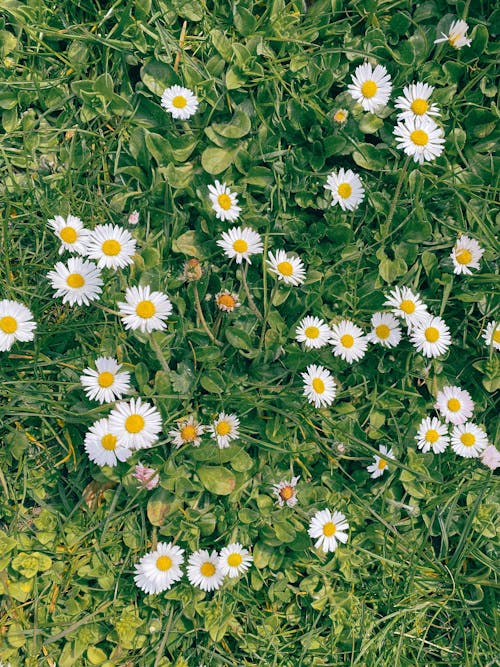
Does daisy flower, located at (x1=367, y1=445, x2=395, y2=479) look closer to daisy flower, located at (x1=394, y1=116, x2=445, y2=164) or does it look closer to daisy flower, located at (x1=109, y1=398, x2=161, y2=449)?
daisy flower, located at (x1=109, y1=398, x2=161, y2=449)

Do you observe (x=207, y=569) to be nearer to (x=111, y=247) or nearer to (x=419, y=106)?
(x=111, y=247)

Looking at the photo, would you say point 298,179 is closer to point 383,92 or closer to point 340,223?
point 340,223

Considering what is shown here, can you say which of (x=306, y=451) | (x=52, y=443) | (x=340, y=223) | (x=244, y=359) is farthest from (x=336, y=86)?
(x=52, y=443)

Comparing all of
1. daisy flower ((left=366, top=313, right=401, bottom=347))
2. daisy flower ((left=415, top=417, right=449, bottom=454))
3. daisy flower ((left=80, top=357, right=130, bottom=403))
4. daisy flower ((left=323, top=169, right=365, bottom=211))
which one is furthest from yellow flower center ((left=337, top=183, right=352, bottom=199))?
daisy flower ((left=80, top=357, right=130, bottom=403))

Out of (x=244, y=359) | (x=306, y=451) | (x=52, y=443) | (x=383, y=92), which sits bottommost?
(x=52, y=443)

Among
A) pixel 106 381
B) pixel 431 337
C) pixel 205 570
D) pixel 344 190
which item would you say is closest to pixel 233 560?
pixel 205 570

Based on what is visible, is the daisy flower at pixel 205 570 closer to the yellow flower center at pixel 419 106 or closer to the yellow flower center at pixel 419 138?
the yellow flower center at pixel 419 138

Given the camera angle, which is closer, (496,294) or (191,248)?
(191,248)

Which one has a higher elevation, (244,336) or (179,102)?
(179,102)
